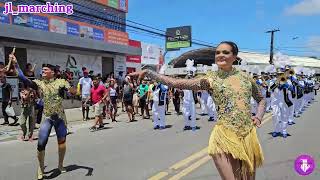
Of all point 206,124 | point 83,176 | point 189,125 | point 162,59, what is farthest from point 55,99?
point 162,59

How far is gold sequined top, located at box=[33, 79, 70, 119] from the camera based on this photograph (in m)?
7.53

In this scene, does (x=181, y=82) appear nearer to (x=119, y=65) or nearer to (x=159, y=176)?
(x=159, y=176)

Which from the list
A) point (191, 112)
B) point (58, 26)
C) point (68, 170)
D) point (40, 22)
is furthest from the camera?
point (58, 26)

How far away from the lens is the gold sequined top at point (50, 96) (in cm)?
753

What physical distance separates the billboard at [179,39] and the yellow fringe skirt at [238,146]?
57.1 metres

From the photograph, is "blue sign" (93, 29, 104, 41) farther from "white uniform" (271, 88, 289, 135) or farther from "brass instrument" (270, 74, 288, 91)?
"white uniform" (271, 88, 289, 135)

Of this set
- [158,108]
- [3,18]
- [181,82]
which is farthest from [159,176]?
[3,18]

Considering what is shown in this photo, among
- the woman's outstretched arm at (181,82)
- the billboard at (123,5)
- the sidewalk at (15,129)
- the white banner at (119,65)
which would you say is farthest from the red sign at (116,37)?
the woman's outstretched arm at (181,82)

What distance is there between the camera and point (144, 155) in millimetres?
9781

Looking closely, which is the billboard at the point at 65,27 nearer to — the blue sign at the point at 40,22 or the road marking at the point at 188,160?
the blue sign at the point at 40,22

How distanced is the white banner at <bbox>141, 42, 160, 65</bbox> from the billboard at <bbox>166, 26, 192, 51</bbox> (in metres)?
16.2

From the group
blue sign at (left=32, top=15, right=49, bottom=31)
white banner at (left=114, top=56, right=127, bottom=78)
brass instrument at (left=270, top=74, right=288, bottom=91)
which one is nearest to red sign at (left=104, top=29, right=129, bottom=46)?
white banner at (left=114, top=56, right=127, bottom=78)

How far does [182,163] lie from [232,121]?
4471 mm

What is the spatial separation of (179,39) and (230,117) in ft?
193
